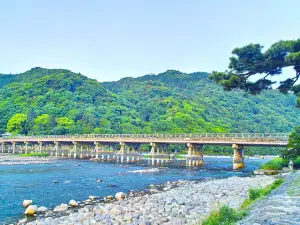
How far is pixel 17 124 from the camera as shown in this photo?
10450cm

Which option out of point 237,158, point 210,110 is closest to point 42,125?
point 210,110

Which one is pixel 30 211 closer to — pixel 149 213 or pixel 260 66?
pixel 149 213

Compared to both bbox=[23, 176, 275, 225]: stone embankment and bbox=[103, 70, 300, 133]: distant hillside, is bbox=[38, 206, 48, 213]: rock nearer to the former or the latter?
bbox=[23, 176, 275, 225]: stone embankment

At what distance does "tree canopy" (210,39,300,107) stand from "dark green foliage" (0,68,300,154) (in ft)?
222

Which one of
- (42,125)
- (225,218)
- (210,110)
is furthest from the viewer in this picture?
(210,110)

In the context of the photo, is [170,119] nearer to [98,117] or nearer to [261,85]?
[98,117]

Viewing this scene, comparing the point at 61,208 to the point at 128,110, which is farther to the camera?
the point at 128,110

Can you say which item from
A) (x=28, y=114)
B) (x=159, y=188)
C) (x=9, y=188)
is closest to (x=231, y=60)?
(x=159, y=188)

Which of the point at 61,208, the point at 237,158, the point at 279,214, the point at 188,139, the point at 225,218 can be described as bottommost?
the point at 61,208

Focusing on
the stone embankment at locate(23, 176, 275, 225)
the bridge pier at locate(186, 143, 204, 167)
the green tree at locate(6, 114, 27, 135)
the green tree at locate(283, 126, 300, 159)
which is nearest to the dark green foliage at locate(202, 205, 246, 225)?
the stone embankment at locate(23, 176, 275, 225)

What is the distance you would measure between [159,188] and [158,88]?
12745cm

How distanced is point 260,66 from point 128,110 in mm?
102915

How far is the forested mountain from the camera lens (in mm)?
102438

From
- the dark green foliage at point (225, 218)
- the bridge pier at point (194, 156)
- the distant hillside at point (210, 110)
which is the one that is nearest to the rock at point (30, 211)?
the dark green foliage at point (225, 218)
